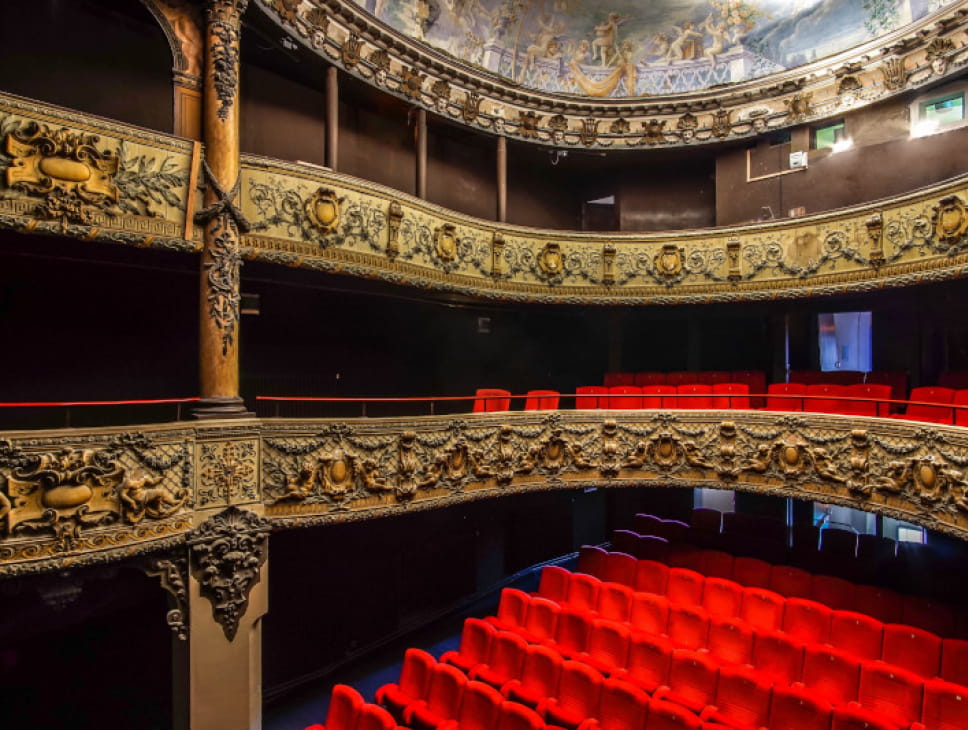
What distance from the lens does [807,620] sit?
25.5 ft

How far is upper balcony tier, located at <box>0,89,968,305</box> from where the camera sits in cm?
546

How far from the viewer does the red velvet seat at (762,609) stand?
316 inches

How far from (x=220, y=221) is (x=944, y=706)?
8.87 meters

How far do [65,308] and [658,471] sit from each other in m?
8.70

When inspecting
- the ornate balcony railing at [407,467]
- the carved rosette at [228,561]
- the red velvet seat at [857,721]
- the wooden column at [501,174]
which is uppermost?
the wooden column at [501,174]

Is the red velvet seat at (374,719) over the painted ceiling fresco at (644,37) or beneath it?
beneath

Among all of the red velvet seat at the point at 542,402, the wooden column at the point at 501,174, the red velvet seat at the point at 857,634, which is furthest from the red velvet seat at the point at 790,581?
the wooden column at the point at 501,174

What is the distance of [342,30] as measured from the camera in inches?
339

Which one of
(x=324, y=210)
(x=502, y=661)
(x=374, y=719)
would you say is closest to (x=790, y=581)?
(x=502, y=661)

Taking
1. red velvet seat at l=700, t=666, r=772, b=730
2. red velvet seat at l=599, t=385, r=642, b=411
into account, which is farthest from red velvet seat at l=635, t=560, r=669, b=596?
red velvet seat at l=700, t=666, r=772, b=730

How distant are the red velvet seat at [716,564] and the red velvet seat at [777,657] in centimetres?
219

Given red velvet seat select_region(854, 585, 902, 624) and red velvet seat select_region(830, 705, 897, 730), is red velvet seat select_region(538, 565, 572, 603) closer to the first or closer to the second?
red velvet seat select_region(854, 585, 902, 624)

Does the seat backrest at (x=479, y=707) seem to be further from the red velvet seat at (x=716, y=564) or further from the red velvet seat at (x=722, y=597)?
the red velvet seat at (x=716, y=564)

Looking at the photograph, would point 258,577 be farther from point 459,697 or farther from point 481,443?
point 481,443
